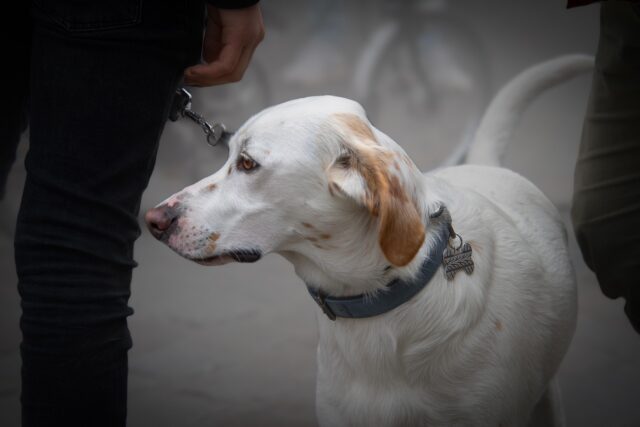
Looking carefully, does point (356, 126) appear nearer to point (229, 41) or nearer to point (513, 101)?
point (229, 41)

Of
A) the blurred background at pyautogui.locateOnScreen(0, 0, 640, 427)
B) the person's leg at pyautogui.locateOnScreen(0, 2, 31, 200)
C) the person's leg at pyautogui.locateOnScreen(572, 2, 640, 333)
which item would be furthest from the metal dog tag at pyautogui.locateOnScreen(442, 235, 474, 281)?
the blurred background at pyautogui.locateOnScreen(0, 0, 640, 427)

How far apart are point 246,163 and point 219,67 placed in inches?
8.5

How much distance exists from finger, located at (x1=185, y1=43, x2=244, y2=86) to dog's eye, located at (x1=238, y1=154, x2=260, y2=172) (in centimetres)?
19

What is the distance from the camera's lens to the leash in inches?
55.1

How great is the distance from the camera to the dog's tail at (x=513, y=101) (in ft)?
7.10

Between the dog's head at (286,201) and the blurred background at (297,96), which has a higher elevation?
the dog's head at (286,201)

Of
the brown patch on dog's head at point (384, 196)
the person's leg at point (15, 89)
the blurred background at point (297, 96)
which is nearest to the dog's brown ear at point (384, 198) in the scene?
the brown patch on dog's head at point (384, 196)

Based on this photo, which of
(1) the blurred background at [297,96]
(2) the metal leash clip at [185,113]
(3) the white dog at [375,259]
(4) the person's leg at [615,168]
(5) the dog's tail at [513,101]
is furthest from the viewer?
(1) the blurred background at [297,96]

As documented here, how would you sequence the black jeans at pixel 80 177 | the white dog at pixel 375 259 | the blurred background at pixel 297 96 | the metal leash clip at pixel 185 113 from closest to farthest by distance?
the black jeans at pixel 80 177 < the white dog at pixel 375 259 < the metal leash clip at pixel 185 113 < the blurred background at pixel 297 96

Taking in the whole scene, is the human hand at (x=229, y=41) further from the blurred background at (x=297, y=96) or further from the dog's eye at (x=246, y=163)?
the blurred background at (x=297, y=96)

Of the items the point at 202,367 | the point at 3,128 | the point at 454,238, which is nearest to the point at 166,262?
the point at 202,367

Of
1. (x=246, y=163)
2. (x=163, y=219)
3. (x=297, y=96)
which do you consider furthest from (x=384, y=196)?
(x=297, y=96)

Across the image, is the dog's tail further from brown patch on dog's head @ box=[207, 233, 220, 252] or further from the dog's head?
brown patch on dog's head @ box=[207, 233, 220, 252]

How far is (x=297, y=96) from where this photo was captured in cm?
489
